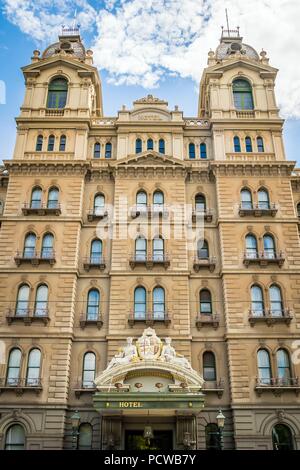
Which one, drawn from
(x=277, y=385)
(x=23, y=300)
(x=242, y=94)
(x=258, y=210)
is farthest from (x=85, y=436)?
(x=242, y=94)

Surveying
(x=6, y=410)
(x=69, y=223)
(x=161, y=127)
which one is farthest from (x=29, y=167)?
(x=6, y=410)

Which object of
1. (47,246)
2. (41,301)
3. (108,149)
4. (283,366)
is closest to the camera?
(283,366)

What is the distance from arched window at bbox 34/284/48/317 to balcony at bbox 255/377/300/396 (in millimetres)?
13304

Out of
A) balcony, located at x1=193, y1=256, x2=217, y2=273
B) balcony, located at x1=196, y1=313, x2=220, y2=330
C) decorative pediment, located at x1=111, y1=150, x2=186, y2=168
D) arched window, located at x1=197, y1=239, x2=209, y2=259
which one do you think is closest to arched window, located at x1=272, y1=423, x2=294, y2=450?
balcony, located at x1=196, y1=313, x2=220, y2=330

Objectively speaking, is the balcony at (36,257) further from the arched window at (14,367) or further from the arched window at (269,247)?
the arched window at (269,247)

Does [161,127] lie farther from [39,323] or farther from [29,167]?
[39,323]

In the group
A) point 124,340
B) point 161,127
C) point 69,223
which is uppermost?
point 161,127

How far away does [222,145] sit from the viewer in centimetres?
3562

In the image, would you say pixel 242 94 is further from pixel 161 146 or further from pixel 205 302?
pixel 205 302

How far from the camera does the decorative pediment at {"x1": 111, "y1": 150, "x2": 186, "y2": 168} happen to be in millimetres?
34750

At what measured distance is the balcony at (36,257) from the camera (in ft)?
103

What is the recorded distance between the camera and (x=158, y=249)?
107ft

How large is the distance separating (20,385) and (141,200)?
47.1 ft

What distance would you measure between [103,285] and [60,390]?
22.8 ft
